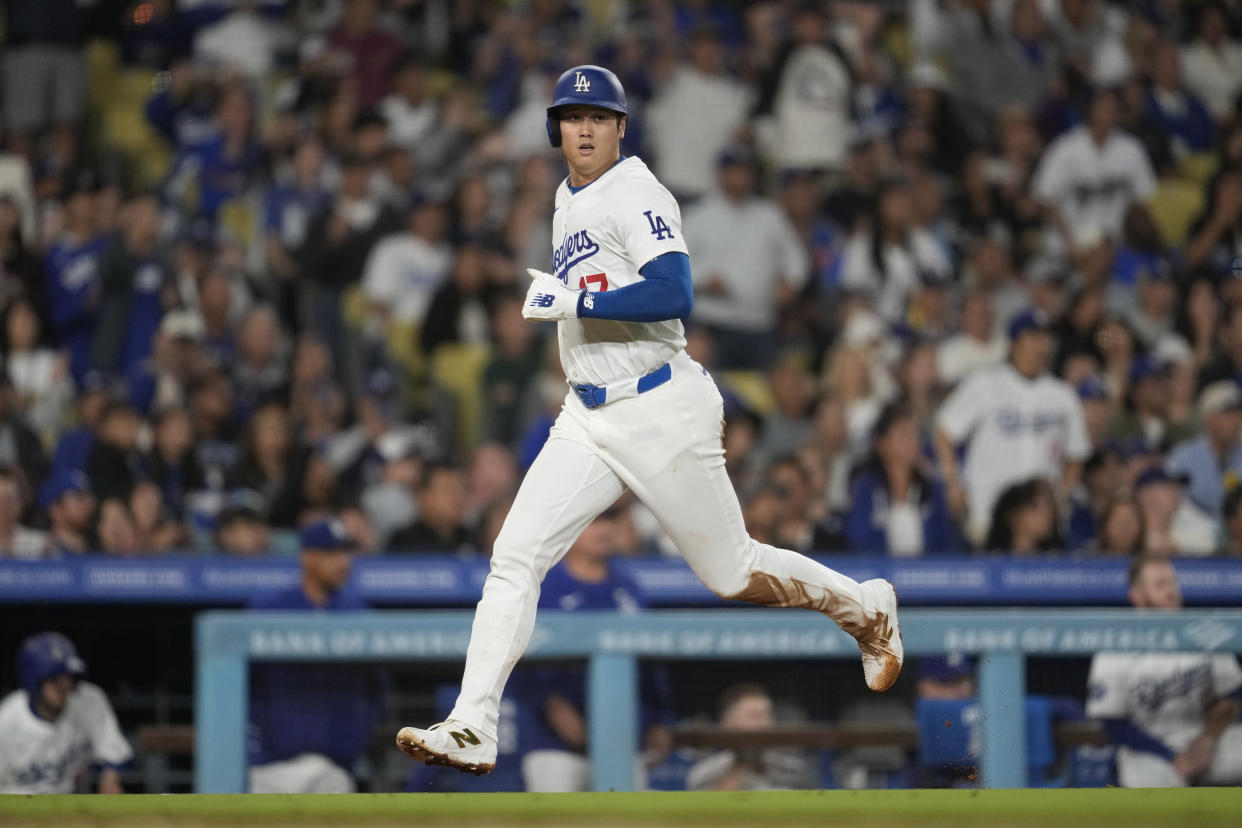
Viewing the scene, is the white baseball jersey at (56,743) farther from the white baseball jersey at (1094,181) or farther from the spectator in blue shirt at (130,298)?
the white baseball jersey at (1094,181)

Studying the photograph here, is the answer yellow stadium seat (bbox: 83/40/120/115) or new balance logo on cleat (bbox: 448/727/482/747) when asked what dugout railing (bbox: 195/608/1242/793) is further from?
yellow stadium seat (bbox: 83/40/120/115)

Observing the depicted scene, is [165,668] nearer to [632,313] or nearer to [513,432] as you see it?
[513,432]

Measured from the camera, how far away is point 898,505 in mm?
7367

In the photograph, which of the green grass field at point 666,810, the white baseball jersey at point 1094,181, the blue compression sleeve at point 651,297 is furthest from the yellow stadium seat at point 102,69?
the green grass field at point 666,810

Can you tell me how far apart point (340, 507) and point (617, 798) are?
467cm

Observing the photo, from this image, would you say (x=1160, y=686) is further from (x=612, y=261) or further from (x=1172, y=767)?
(x=612, y=261)

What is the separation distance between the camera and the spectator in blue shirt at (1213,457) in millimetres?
7551

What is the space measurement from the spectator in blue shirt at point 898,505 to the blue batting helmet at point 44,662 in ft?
10.9

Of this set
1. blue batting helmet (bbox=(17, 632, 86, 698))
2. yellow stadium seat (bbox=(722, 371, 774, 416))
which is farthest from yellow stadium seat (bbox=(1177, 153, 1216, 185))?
blue batting helmet (bbox=(17, 632, 86, 698))

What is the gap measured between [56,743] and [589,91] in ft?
11.0

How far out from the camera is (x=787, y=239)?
9.11m

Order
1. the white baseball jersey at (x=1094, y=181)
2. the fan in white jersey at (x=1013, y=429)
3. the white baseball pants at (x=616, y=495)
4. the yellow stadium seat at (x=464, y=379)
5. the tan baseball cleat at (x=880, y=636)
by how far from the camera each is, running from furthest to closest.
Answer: the white baseball jersey at (x=1094, y=181), the yellow stadium seat at (x=464, y=379), the fan in white jersey at (x=1013, y=429), the tan baseball cleat at (x=880, y=636), the white baseball pants at (x=616, y=495)

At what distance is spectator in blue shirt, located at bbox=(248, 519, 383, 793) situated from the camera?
551 cm

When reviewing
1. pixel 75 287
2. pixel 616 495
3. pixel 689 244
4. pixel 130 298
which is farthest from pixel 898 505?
pixel 75 287
